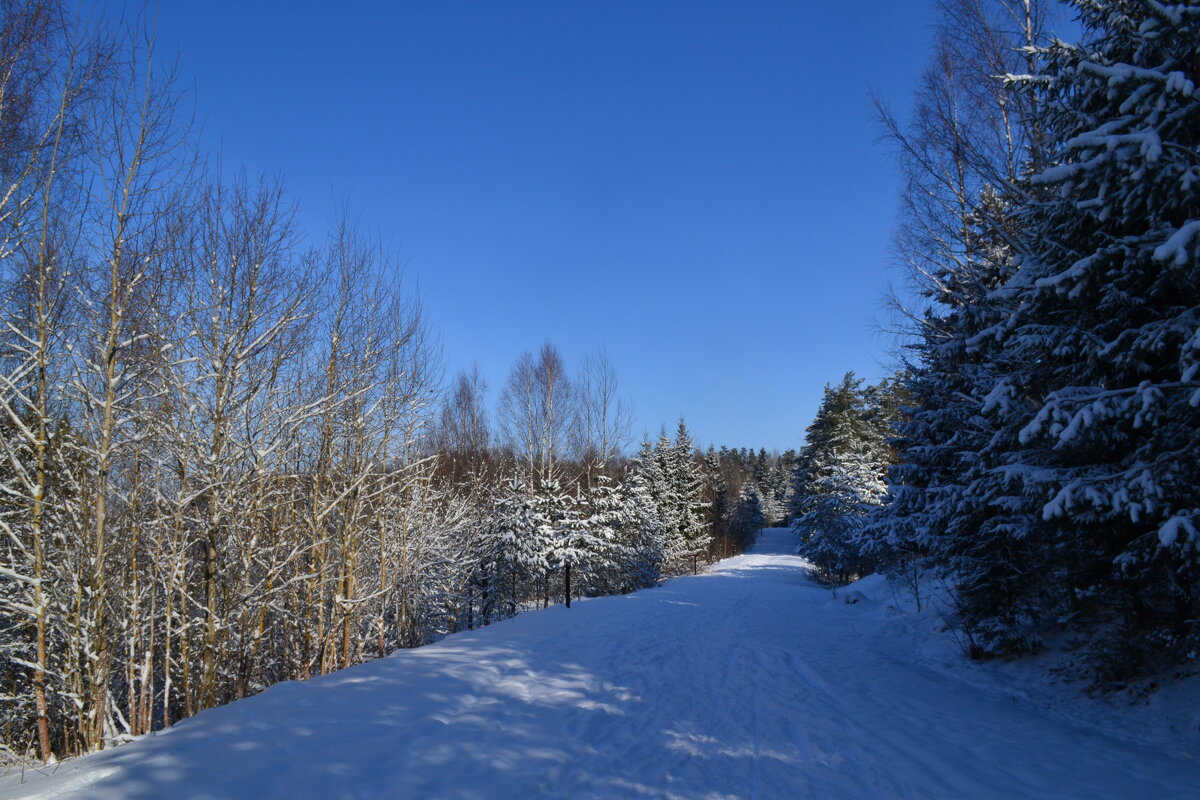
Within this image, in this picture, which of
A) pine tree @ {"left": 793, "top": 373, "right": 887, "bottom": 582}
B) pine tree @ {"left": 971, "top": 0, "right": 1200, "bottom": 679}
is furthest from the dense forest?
pine tree @ {"left": 793, "top": 373, "right": 887, "bottom": 582}

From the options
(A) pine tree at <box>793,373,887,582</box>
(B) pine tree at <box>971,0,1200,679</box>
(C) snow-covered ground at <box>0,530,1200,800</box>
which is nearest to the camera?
(C) snow-covered ground at <box>0,530,1200,800</box>

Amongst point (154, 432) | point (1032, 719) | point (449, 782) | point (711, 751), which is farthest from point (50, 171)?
point (1032, 719)

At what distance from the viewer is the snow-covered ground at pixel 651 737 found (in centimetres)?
411

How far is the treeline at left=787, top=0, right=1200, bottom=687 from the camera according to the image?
4883 mm

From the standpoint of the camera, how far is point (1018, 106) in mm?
8898

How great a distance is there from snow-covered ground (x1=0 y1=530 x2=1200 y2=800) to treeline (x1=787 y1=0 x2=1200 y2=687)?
1.12 metres

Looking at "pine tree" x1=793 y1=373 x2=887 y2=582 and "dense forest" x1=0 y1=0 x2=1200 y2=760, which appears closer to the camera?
"dense forest" x1=0 y1=0 x2=1200 y2=760

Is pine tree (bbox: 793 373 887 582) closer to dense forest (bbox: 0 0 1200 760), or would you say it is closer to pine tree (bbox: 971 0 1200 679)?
dense forest (bbox: 0 0 1200 760)

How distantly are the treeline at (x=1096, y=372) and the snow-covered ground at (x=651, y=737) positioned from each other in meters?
1.12

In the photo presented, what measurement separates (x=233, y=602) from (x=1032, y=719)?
33.6 feet

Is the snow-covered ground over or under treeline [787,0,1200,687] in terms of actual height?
under

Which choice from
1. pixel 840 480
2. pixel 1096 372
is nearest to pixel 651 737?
pixel 1096 372

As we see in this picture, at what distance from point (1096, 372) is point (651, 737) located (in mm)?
5832

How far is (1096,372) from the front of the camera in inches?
235
